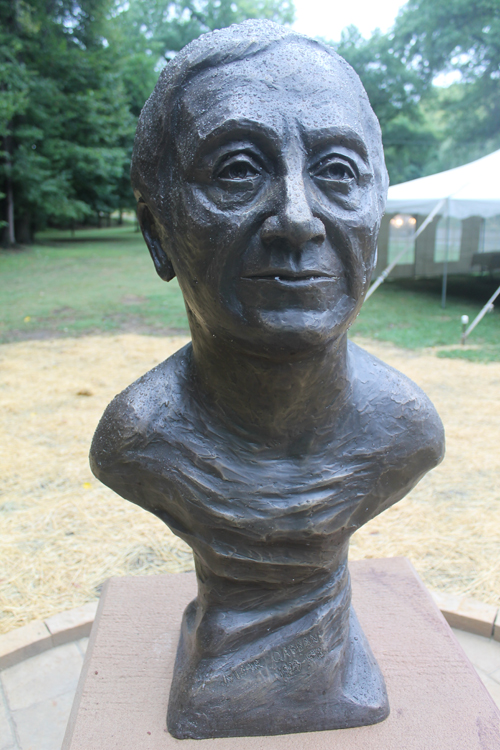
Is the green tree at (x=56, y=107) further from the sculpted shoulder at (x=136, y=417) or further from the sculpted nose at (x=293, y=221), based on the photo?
the sculpted nose at (x=293, y=221)

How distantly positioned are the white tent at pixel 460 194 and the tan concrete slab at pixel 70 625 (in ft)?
25.9

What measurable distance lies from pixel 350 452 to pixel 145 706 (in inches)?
45.1

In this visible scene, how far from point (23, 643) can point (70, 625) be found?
0.22 meters

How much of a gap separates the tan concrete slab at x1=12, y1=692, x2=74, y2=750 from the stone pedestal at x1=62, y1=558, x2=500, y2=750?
0.39 metres

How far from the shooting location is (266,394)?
166cm

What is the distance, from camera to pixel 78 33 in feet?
56.3

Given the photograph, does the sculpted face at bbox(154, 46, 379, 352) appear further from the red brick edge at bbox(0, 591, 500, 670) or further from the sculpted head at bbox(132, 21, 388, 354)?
the red brick edge at bbox(0, 591, 500, 670)

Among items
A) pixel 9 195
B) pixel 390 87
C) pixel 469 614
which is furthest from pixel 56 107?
pixel 469 614

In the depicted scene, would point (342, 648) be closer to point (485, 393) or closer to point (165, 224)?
point (165, 224)

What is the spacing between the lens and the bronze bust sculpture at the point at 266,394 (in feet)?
4.58

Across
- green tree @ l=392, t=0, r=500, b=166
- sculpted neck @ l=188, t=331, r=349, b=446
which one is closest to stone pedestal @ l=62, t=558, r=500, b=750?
sculpted neck @ l=188, t=331, r=349, b=446

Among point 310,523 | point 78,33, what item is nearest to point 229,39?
point 310,523

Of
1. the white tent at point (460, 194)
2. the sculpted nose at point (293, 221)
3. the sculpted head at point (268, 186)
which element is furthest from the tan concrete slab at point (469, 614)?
the white tent at point (460, 194)

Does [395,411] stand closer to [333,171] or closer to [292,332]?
[292,332]
